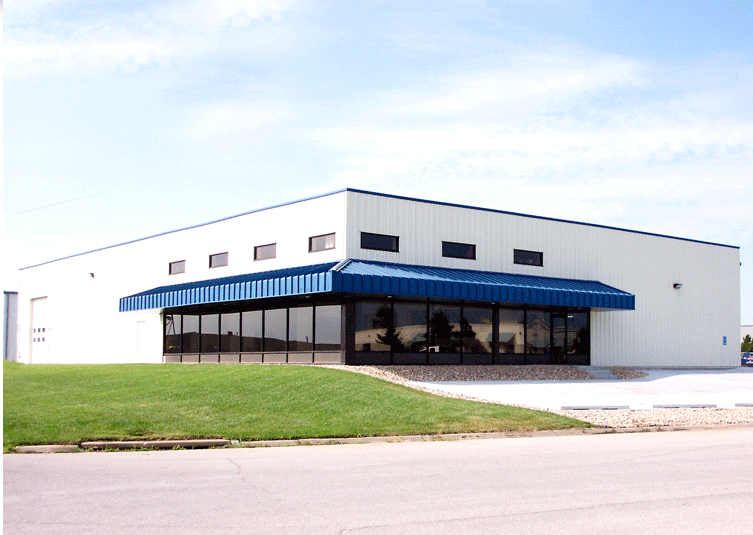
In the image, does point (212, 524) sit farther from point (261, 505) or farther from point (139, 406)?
point (139, 406)

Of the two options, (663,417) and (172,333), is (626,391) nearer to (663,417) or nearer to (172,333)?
(663,417)

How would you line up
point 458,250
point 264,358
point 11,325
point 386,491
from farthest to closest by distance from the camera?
1. point 11,325
2. point 264,358
3. point 458,250
4. point 386,491

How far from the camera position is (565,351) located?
3634cm

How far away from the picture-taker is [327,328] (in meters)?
30.9

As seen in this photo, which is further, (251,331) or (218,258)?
(218,258)

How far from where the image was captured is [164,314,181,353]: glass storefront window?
1531 inches

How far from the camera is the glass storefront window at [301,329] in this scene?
1243 inches

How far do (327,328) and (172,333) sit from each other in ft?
38.8

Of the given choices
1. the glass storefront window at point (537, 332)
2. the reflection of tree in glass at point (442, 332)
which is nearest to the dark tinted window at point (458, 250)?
the reflection of tree in glass at point (442, 332)

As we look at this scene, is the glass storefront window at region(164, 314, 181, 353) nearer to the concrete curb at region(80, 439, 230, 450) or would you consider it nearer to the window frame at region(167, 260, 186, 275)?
the window frame at region(167, 260, 186, 275)

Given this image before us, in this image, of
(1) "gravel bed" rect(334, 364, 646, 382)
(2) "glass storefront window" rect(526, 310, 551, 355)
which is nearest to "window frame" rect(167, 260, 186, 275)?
(1) "gravel bed" rect(334, 364, 646, 382)

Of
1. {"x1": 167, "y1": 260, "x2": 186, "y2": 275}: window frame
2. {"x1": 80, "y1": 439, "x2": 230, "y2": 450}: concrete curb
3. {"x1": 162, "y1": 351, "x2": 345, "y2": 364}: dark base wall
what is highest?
{"x1": 167, "y1": 260, "x2": 186, "y2": 275}: window frame

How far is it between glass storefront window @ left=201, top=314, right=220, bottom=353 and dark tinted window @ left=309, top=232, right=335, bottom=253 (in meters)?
7.26

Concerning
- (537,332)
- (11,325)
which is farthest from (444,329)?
(11,325)
